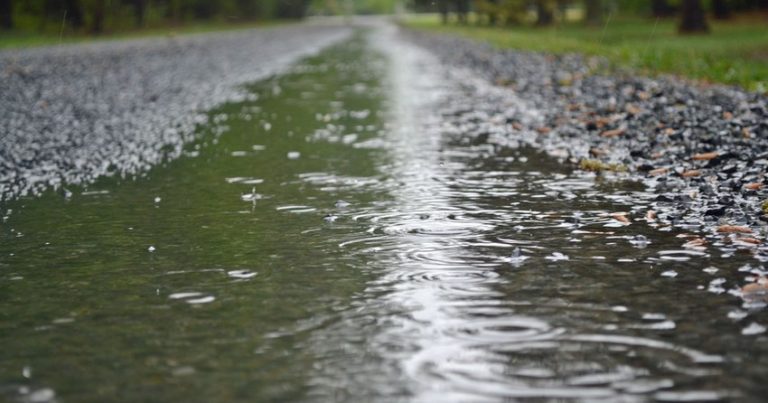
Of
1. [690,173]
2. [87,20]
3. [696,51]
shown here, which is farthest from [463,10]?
[690,173]

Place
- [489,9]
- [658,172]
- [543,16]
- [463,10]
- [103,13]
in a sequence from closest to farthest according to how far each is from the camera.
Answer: [658,172]
[103,13]
[543,16]
[489,9]
[463,10]

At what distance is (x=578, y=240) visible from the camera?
26.3 ft

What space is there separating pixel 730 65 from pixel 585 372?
1965 cm

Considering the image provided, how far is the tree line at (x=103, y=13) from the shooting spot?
68625 millimetres

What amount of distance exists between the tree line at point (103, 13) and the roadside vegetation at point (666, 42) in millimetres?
25583

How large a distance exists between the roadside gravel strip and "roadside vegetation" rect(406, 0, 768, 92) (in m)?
10.1

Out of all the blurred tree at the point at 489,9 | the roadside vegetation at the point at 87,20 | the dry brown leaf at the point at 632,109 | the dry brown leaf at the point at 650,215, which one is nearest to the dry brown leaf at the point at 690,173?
the dry brown leaf at the point at 650,215

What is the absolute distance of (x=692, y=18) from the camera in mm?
43219

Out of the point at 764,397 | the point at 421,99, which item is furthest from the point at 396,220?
the point at 421,99

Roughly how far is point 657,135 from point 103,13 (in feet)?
200

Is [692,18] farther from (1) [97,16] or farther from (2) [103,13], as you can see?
(2) [103,13]

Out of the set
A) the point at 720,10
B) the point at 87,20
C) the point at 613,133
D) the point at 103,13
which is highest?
the point at 103,13

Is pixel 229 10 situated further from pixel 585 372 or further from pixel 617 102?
pixel 585 372

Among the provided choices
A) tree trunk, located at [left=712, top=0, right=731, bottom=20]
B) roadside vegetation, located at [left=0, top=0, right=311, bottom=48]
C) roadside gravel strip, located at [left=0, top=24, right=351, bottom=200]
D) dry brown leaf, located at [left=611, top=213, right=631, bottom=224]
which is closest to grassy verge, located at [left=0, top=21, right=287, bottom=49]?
roadside vegetation, located at [left=0, top=0, right=311, bottom=48]
